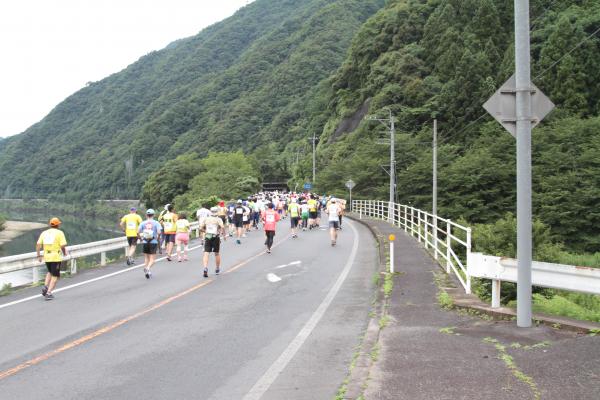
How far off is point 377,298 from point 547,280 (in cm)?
321

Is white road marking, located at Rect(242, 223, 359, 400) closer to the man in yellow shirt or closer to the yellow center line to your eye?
the yellow center line

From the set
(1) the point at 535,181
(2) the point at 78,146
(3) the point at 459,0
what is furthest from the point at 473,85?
(2) the point at 78,146

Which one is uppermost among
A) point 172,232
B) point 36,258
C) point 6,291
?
point 172,232

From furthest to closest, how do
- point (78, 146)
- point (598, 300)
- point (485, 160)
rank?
point (78, 146) → point (485, 160) → point (598, 300)

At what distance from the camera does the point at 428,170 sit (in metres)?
48.0

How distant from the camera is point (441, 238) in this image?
32375 mm

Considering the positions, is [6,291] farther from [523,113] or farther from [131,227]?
[523,113]

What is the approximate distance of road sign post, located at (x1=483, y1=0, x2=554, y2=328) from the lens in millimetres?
7320

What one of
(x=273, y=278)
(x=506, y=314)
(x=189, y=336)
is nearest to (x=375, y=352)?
(x=506, y=314)

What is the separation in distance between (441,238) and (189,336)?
26644 mm

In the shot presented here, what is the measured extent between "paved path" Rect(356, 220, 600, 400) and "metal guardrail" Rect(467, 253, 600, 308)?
0.62m

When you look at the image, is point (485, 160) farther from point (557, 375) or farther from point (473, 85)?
point (557, 375)

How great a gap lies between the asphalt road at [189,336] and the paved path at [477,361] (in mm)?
547

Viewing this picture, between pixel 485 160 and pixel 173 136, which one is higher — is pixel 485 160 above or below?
below
